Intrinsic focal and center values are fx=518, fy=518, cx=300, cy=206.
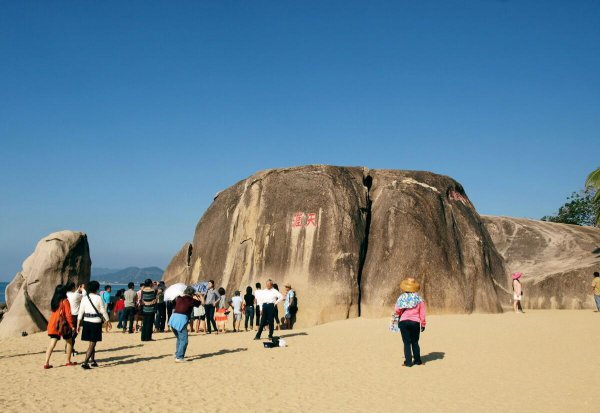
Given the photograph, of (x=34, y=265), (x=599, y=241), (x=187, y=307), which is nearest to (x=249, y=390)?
(x=187, y=307)

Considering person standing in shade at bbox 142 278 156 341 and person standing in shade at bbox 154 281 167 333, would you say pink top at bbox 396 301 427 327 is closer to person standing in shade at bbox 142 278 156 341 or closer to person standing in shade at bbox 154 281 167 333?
person standing in shade at bbox 142 278 156 341

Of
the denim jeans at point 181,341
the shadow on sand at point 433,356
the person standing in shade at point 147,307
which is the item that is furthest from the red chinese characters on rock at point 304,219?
the denim jeans at point 181,341

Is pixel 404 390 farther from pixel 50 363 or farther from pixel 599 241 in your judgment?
pixel 599 241

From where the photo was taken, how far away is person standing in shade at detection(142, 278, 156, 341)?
1507cm

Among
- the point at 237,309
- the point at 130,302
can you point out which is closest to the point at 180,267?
the point at 237,309

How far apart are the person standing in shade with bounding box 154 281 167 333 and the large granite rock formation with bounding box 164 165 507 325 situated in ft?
11.6

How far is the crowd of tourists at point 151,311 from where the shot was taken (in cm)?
1088

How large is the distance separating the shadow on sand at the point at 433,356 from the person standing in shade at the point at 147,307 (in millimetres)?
7909

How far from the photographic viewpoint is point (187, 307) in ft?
38.3

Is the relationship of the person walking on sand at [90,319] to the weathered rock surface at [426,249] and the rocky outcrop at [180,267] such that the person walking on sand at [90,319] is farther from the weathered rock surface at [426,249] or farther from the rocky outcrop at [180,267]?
the rocky outcrop at [180,267]

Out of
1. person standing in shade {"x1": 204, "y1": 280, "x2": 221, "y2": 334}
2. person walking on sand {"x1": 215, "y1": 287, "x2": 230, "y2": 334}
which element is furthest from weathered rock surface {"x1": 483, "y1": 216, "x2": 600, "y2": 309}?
person standing in shade {"x1": 204, "y1": 280, "x2": 221, "y2": 334}

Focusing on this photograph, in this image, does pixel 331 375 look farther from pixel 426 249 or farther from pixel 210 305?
pixel 426 249

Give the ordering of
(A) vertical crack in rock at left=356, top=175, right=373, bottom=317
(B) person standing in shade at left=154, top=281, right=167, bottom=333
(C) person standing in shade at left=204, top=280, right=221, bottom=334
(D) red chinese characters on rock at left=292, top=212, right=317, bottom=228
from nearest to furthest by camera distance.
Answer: (C) person standing in shade at left=204, top=280, right=221, bottom=334, (B) person standing in shade at left=154, top=281, right=167, bottom=333, (A) vertical crack in rock at left=356, top=175, right=373, bottom=317, (D) red chinese characters on rock at left=292, top=212, right=317, bottom=228

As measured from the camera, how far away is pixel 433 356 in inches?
470
